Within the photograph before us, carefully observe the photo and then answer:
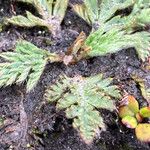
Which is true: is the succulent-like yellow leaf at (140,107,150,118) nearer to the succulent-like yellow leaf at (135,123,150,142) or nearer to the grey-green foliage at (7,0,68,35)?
the succulent-like yellow leaf at (135,123,150,142)

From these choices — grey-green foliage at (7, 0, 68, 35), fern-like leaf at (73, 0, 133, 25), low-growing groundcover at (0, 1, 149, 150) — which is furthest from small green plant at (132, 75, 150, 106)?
grey-green foliage at (7, 0, 68, 35)

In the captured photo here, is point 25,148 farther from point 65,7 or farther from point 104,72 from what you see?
point 65,7

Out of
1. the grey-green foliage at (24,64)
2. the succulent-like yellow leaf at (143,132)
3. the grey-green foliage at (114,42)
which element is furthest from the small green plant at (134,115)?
the grey-green foliage at (24,64)

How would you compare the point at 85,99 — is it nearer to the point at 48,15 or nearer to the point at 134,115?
the point at 134,115

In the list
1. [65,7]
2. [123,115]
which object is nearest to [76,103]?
[123,115]

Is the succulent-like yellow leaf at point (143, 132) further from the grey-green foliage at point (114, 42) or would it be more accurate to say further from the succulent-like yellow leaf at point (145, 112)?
the grey-green foliage at point (114, 42)

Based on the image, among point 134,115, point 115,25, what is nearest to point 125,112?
point 134,115
